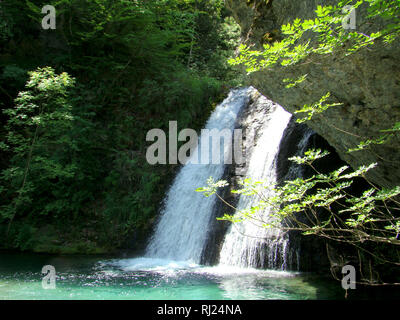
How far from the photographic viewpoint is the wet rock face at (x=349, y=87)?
369 centimetres

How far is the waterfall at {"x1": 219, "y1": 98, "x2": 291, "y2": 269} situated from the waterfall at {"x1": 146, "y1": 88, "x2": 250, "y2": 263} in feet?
3.12

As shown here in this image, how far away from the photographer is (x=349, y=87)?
4.21m

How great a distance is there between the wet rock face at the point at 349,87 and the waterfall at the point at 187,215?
4057mm

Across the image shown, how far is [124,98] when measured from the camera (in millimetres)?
12344

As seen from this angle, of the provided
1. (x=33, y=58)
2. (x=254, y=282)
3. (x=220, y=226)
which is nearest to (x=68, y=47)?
(x=33, y=58)

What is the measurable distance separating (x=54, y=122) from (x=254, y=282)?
22.5 ft

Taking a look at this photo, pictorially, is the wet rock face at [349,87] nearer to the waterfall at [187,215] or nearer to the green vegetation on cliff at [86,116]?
the waterfall at [187,215]

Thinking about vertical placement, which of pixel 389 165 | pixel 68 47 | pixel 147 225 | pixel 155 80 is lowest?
pixel 147 225
